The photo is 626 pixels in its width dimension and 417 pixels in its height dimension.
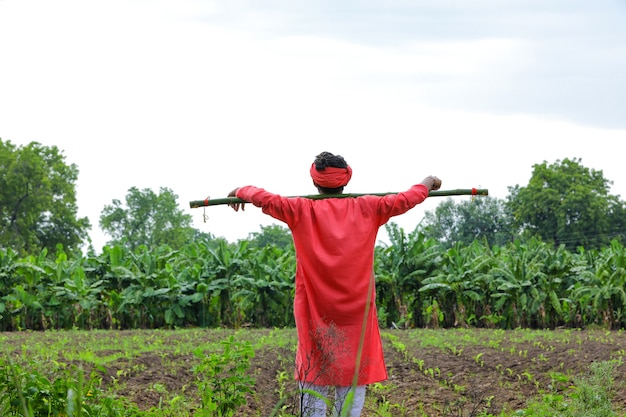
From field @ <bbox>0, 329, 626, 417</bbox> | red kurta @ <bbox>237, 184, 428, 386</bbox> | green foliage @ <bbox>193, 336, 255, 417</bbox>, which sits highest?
red kurta @ <bbox>237, 184, 428, 386</bbox>

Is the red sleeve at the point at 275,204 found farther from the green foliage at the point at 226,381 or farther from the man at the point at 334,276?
the green foliage at the point at 226,381

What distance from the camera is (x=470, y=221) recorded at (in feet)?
273

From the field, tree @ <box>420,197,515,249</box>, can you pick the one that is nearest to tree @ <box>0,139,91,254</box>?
tree @ <box>420,197,515,249</box>

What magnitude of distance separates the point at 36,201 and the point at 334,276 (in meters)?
54.6

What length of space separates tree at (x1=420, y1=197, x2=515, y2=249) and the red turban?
72.4 metres

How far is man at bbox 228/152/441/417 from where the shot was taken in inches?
165

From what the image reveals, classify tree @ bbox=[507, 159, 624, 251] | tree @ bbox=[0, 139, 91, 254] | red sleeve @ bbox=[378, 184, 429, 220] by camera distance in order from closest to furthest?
red sleeve @ bbox=[378, 184, 429, 220] → tree @ bbox=[0, 139, 91, 254] → tree @ bbox=[507, 159, 624, 251]

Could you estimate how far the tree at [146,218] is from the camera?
7950 cm

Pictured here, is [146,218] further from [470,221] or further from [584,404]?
[584,404]

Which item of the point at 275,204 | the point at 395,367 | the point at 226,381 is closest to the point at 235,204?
the point at 275,204

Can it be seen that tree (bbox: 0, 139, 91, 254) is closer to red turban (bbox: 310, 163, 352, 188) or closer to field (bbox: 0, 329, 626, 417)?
field (bbox: 0, 329, 626, 417)

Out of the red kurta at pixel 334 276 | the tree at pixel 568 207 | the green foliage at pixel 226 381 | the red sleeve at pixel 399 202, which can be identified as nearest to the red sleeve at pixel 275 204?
the red kurta at pixel 334 276

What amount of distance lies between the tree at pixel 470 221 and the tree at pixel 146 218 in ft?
79.2

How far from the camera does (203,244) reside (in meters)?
18.5
